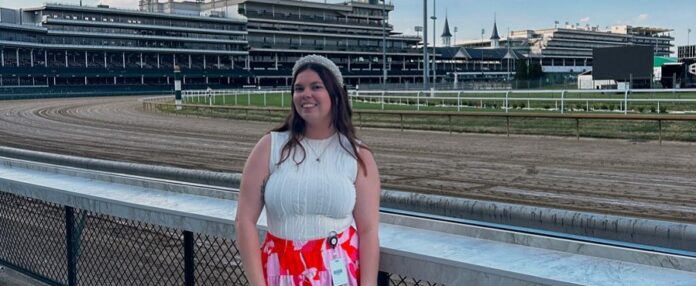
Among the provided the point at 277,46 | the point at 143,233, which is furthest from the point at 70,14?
the point at 143,233

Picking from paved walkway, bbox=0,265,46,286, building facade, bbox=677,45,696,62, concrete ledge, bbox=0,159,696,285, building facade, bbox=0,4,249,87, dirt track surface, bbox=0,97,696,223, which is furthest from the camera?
building facade, bbox=0,4,249,87

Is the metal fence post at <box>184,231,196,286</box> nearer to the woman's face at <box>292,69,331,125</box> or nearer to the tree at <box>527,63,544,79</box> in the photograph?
the woman's face at <box>292,69,331,125</box>

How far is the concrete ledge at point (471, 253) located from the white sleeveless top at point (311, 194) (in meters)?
0.30

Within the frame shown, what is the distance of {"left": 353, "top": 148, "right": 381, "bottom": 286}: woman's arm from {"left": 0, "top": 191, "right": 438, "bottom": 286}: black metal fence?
2349 millimetres

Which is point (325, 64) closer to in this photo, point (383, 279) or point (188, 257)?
point (383, 279)

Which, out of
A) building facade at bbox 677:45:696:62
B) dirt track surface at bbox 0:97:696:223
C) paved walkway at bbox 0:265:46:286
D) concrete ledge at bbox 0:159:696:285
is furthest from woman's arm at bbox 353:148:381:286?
A: building facade at bbox 677:45:696:62

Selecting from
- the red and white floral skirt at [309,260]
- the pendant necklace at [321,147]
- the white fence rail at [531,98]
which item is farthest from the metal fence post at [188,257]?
the white fence rail at [531,98]

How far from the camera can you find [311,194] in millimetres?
2992

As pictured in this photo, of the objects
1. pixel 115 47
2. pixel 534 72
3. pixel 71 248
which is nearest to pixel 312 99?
pixel 71 248

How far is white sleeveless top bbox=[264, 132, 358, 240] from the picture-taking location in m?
3.00

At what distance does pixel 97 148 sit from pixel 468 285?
17.2m

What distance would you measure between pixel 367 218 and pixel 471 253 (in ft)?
1.42

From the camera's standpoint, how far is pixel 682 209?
8789mm

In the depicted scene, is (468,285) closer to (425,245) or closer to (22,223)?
(425,245)
